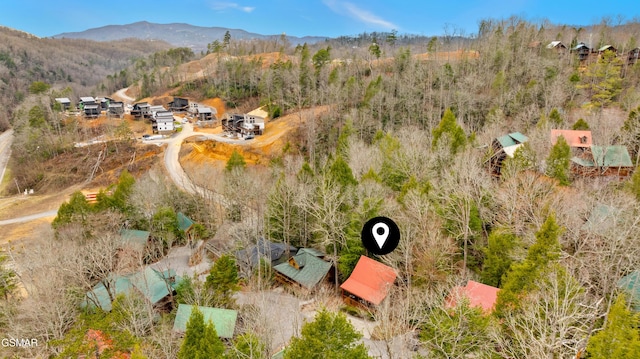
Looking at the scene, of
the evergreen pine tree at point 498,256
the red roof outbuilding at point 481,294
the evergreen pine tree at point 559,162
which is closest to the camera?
the red roof outbuilding at point 481,294

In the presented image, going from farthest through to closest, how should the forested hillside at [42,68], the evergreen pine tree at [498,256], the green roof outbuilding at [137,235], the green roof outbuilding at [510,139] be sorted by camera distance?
the forested hillside at [42,68], the green roof outbuilding at [510,139], the green roof outbuilding at [137,235], the evergreen pine tree at [498,256]

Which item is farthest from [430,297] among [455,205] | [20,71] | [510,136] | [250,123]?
[20,71]

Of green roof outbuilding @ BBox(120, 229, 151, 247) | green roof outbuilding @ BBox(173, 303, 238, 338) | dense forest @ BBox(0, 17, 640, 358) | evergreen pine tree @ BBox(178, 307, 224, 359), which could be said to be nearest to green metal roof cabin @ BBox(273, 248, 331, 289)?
dense forest @ BBox(0, 17, 640, 358)

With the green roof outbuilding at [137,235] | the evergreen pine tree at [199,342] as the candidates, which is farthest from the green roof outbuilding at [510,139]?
the green roof outbuilding at [137,235]

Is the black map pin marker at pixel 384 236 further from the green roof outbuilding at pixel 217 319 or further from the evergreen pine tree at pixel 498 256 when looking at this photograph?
the green roof outbuilding at pixel 217 319

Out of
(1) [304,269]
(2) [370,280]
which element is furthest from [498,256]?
(1) [304,269]

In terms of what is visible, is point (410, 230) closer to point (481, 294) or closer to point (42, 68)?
point (481, 294)
